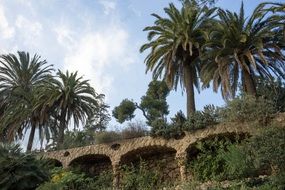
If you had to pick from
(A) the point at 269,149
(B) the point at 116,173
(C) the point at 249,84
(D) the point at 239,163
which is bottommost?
(D) the point at 239,163

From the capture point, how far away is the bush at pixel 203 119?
18812 mm

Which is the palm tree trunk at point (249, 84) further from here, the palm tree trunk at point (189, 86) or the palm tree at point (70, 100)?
the palm tree at point (70, 100)

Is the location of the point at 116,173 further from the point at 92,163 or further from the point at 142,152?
the point at 92,163

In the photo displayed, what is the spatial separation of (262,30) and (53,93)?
47.1ft

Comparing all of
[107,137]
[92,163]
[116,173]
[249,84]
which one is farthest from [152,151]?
[249,84]

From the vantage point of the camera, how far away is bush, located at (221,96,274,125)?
17.2m

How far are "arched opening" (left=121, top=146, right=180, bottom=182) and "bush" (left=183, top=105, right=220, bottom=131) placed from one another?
1.68 m

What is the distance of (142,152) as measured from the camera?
20875 millimetres

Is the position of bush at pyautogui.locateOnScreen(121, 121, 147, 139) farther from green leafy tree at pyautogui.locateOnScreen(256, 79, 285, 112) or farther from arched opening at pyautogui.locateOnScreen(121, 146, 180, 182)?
green leafy tree at pyautogui.locateOnScreen(256, 79, 285, 112)

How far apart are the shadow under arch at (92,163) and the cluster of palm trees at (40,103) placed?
5.26 meters

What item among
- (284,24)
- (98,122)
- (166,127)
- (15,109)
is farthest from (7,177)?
(98,122)

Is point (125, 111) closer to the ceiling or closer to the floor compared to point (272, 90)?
closer to the ceiling

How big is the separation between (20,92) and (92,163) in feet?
32.7

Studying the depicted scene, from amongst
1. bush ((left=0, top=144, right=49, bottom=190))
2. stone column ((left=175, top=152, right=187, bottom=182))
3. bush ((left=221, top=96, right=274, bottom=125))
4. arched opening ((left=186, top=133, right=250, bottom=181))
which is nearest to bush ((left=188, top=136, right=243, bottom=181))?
arched opening ((left=186, top=133, right=250, bottom=181))
